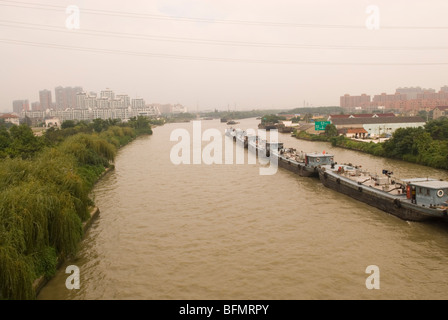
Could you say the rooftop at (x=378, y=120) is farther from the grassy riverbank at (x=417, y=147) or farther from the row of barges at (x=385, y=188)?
the row of barges at (x=385, y=188)

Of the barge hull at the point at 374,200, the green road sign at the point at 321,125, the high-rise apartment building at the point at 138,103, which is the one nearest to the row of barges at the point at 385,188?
the barge hull at the point at 374,200

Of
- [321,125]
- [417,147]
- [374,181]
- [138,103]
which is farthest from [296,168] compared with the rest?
[138,103]

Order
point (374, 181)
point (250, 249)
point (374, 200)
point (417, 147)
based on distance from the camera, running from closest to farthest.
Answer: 1. point (250, 249)
2. point (374, 200)
3. point (374, 181)
4. point (417, 147)

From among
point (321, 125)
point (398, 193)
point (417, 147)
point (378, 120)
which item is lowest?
point (398, 193)

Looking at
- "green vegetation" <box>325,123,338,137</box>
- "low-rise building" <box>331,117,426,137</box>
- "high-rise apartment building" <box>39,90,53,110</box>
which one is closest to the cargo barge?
"green vegetation" <box>325,123,338,137</box>

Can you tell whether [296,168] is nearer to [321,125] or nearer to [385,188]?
[385,188]

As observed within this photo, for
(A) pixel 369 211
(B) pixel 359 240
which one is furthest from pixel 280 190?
(B) pixel 359 240

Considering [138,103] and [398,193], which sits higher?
[138,103]

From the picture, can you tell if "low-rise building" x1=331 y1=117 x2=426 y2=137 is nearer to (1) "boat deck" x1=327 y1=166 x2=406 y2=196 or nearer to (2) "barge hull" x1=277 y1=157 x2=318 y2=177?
(2) "barge hull" x1=277 y1=157 x2=318 y2=177
